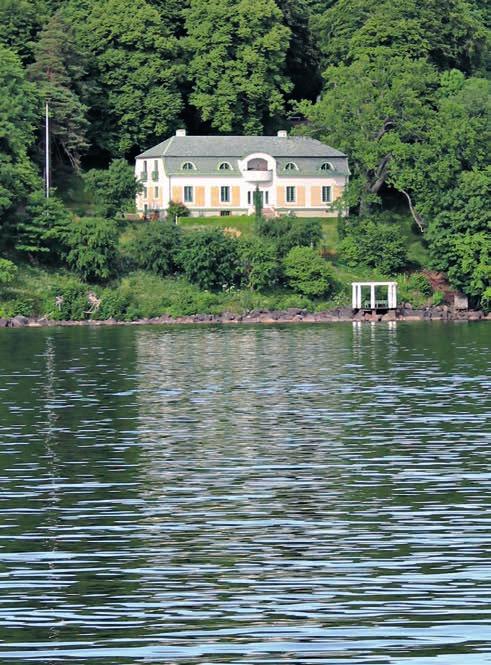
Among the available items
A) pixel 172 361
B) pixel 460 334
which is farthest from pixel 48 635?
pixel 460 334

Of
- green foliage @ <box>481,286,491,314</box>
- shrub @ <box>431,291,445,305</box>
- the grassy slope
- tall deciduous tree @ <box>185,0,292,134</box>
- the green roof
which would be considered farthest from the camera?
tall deciduous tree @ <box>185,0,292,134</box>

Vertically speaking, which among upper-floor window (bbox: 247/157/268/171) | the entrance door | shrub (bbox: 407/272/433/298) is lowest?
shrub (bbox: 407/272/433/298)

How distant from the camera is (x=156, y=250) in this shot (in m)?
121

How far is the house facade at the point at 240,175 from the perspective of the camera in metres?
135

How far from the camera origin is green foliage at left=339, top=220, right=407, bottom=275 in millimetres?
124812

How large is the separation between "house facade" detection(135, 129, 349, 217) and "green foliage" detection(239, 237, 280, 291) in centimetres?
1259

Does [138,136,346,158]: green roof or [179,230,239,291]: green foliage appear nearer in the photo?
[179,230,239,291]: green foliage

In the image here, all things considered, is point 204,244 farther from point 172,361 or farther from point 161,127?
point 172,361

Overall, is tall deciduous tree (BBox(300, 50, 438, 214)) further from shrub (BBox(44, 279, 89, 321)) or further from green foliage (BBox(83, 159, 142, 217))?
shrub (BBox(44, 279, 89, 321))

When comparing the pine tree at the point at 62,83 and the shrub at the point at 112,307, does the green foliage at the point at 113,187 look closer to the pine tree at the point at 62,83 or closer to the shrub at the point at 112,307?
the pine tree at the point at 62,83

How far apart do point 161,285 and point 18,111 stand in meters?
14.7

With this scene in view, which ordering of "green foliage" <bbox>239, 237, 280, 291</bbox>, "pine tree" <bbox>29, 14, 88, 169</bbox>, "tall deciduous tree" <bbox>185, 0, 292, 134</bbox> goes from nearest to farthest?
1. "green foliage" <bbox>239, 237, 280, 291</bbox>
2. "pine tree" <bbox>29, 14, 88, 169</bbox>
3. "tall deciduous tree" <bbox>185, 0, 292, 134</bbox>

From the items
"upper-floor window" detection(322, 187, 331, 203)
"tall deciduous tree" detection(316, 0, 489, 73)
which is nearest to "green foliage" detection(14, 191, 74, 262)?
"upper-floor window" detection(322, 187, 331, 203)

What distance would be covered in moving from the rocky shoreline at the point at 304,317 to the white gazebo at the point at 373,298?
0.49 metres
